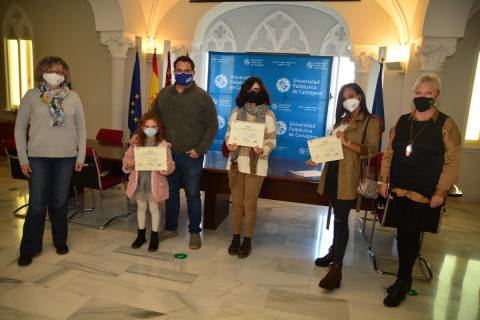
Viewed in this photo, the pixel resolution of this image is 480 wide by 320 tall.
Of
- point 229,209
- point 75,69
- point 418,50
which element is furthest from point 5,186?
point 418,50

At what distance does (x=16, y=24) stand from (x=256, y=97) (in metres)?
6.49

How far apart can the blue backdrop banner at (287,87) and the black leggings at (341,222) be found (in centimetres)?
437

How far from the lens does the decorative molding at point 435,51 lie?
4.53 metres

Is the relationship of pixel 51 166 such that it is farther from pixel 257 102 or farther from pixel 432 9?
pixel 432 9

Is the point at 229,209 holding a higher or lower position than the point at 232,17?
lower

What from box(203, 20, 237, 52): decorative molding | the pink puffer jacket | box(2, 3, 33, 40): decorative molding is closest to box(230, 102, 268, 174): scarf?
the pink puffer jacket

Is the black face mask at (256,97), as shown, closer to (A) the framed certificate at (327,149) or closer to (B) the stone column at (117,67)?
(A) the framed certificate at (327,149)

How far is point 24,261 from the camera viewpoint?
2.73 m

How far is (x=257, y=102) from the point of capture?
281 cm

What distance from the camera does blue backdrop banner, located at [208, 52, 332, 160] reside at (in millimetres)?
6691

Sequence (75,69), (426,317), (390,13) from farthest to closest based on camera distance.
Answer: (75,69)
(390,13)
(426,317)

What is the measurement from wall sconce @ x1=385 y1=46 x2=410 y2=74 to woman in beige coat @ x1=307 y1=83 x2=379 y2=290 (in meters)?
3.33

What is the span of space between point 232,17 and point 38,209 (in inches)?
240

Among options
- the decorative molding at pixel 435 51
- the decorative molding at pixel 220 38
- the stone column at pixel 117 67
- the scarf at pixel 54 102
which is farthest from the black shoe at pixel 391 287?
the decorative molding at pixel 220 38
